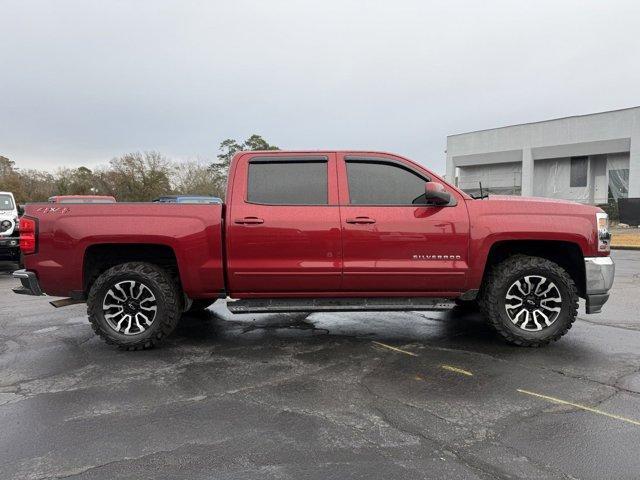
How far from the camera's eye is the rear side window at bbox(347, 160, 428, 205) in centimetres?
488

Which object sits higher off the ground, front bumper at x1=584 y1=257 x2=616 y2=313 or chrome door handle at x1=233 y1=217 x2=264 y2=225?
chrome door handle at x1=233 y1=217 x2=264 y2=225

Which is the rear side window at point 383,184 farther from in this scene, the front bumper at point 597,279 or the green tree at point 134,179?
the green tree at point 134,179

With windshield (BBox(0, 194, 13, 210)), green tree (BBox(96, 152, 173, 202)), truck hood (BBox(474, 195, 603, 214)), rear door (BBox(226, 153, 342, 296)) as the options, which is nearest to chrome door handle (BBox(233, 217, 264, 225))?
rear door (BBox(226, 153, 342, 296))

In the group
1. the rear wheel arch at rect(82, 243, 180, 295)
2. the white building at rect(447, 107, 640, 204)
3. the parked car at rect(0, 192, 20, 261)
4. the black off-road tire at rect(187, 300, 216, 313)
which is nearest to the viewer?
the rear wheel arch at rect(82, 243, 180, 295)

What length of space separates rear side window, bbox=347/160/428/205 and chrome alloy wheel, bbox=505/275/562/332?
1.40m

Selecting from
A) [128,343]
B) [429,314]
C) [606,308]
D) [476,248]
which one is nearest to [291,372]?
[128,343]

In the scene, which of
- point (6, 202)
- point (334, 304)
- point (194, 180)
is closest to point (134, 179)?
point (194, 180)

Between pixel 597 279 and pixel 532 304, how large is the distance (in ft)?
2.26

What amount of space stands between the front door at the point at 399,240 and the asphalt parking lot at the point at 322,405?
0.72 meters

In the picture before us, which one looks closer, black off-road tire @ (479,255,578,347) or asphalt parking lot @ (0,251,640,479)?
asphalt parking lot @ (0,251,640,479)

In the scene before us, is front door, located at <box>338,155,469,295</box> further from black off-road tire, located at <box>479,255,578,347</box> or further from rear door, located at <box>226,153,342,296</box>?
black off-road tire, located at <box>479,255,578,347</box>

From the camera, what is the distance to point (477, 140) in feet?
145

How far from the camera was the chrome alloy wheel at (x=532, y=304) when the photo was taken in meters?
4.90

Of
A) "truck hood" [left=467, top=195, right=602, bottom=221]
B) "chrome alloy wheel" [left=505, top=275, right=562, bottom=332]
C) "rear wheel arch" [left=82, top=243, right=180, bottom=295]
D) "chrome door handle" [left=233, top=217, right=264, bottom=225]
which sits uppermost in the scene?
"truck hood" [left=467, top=195, right=602, bottom=221]
